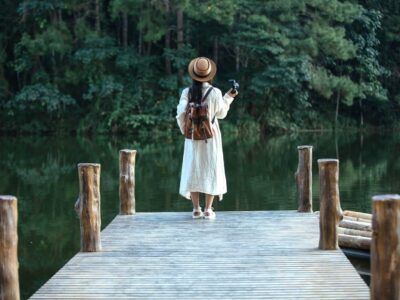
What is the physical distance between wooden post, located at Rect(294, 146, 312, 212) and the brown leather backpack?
1121 mm

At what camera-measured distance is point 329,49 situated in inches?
985

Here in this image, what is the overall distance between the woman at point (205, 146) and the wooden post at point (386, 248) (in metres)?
2.91

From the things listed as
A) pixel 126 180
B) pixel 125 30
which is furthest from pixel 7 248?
pixel 125 30

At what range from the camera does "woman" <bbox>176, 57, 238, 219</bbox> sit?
664 cm

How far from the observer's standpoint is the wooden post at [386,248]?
3.93m

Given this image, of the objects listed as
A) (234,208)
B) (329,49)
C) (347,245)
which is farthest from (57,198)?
(329,49)

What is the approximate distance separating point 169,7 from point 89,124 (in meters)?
4.73

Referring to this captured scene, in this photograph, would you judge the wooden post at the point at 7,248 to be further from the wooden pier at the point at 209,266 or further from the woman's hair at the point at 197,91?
the woman's hair at the point at 197,91

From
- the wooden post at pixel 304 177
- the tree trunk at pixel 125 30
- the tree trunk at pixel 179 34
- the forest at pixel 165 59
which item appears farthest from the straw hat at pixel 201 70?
the tree trunk at pixel 125 30

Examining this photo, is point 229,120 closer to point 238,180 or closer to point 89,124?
point 89,124

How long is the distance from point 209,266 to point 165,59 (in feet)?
69.8

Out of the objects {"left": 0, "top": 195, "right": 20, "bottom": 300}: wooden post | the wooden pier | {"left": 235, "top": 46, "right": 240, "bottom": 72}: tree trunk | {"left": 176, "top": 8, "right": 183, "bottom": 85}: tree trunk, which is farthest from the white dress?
{"left": 235, "top": 46, "right": 240, "bottom": 72}: tree trunk

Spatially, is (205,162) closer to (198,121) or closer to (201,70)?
(198,121)

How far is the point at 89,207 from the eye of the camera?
5719 mm
